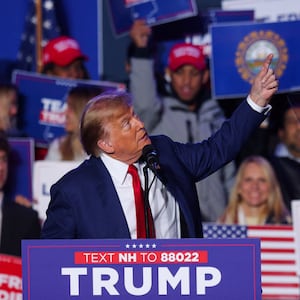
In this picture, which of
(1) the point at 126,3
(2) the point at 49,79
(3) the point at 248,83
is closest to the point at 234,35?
(3) the point at 248,83

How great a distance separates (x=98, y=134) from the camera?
3.82m

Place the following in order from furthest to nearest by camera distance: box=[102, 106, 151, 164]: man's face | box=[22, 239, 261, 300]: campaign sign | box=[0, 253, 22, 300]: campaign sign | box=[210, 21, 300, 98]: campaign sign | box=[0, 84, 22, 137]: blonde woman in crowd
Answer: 1. box=[0, 84, 22, 137]: blonde woman in crowd
2. box=[210, 21, 300, 98]: campaign sign
3. box=[0, 253, 22, 300]: campaign sign
4. box=[102, 106, 151, 164]: man's face
5. box=[22, 239, 261, 300]: campaign sign

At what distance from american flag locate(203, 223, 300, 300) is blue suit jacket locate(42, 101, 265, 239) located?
257cm

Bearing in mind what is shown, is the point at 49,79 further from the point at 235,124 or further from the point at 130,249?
the point at 130,249

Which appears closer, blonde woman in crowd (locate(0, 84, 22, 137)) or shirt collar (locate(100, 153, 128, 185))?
shirt collar (locate(100, 153, 128, 185))

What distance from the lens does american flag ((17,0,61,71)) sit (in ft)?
22.4

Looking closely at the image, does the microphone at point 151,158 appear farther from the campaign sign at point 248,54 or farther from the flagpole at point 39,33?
the flagpole at point 39,33

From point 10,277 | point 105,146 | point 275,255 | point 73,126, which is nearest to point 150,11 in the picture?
point 73,126

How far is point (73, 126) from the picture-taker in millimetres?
6469

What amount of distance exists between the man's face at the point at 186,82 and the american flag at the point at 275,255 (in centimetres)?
89

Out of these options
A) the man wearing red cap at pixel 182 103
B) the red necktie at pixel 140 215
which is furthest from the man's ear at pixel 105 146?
the man wearing red cap at pixel 182 103

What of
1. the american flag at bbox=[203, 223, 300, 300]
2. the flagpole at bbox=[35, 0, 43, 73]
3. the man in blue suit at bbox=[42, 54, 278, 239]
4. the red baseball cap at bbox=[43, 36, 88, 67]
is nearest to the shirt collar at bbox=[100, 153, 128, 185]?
Answer: the man in blue suit at bbox=[42, 54, 278, 239]

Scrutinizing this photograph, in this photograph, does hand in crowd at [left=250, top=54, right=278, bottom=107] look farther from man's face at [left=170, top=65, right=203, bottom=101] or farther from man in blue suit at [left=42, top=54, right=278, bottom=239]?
man's face at [left=170, top=65, right=203, bottom=101]

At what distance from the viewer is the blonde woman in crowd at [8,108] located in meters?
6.53
